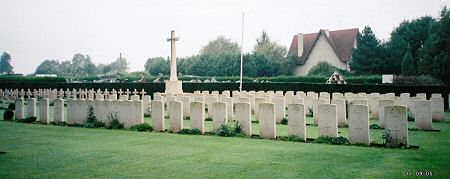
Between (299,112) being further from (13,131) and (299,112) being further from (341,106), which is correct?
(13,131)

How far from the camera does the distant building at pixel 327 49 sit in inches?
2094

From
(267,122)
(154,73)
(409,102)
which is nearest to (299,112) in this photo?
(267,122)

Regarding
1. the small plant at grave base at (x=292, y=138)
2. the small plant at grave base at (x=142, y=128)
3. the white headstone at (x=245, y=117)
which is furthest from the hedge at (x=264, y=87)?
the small plant at grave base at (x=142, y=128)

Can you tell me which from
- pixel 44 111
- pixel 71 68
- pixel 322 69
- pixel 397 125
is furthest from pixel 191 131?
pixel 71 68

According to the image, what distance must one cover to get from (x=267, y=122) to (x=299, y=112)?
956 mm

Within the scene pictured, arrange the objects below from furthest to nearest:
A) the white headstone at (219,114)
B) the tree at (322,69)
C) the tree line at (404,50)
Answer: the tree at (322,69), the tree line at (404,50), the white headstone at (219,114)

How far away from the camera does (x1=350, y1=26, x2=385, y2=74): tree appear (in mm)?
45656

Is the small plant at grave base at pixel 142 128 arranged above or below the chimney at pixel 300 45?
below

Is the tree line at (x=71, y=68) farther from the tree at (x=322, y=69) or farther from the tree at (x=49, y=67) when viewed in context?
the tree at (x=322, y=69)

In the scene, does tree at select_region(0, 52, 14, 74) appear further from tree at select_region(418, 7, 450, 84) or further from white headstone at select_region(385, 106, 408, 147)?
white headstone at select_region(385, 106, 408, 147)

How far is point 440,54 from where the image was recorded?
31.4m

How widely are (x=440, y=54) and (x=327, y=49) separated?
22.7 metres

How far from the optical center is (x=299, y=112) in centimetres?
1058

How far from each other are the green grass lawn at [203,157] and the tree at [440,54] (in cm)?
2160
